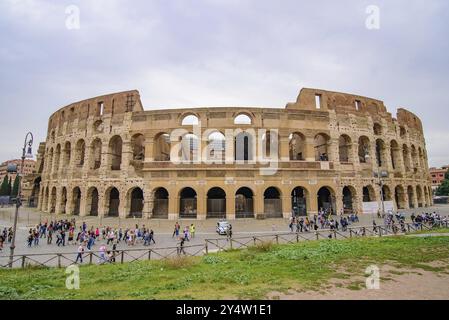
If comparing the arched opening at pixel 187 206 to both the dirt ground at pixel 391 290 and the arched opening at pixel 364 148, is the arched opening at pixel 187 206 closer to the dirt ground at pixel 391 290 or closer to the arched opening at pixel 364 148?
the arched opening at pixel 364 148

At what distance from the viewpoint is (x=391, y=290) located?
22.7 feet

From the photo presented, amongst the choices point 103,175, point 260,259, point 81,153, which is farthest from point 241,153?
point 81,153

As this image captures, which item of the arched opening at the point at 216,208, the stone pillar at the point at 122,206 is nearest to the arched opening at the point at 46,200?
the stone pillar at the point at 122,206

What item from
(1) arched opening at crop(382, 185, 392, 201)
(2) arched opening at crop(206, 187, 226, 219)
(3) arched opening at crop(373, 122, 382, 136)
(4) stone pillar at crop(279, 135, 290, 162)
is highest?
(3) arched opening at crop(373, 122, 382, 136)

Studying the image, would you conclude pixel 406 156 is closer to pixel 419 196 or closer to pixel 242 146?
pixel 419 196

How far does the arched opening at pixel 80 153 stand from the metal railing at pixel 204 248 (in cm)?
2031

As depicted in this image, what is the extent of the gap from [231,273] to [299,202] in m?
22.4

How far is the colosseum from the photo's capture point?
26875 mm

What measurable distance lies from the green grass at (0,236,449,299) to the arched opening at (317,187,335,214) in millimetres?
15411

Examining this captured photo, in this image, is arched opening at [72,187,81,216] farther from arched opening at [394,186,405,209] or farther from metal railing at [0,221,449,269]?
arched opening at [394,186,405,209]

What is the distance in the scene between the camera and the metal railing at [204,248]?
11.8m

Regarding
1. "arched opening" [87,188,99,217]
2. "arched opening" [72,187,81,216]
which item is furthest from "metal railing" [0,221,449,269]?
"arched opening" [72,187,81,216]
